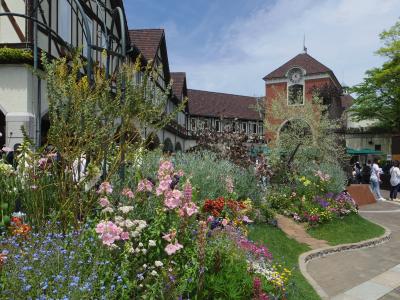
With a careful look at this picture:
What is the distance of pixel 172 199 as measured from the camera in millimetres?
3754

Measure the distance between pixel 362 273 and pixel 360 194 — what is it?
31.9 feet

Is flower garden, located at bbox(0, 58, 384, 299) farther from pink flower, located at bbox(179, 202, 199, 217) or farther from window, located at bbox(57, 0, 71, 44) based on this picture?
window, located at bbox(57, 0, 71, 44)

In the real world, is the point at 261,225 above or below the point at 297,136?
below

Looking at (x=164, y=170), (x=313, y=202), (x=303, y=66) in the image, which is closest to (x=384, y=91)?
(x=303, y=66)

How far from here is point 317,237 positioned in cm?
880

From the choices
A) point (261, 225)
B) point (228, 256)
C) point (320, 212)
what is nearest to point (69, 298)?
point (228, 256)

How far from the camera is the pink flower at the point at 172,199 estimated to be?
3.73 metres

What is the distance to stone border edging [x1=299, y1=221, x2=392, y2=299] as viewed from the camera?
17.9 feet

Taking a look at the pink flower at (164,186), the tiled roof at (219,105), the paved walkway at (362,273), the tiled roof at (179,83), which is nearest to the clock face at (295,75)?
the tiled roof at (219,105)

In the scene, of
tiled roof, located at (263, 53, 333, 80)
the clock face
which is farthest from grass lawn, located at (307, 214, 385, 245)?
the clock face

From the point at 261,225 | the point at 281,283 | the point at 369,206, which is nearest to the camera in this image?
the point at 281,283

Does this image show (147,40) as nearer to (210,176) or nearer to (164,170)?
(210,176)

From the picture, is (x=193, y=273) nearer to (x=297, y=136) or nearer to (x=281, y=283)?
(x=281, y=283)

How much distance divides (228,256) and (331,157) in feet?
53.1
